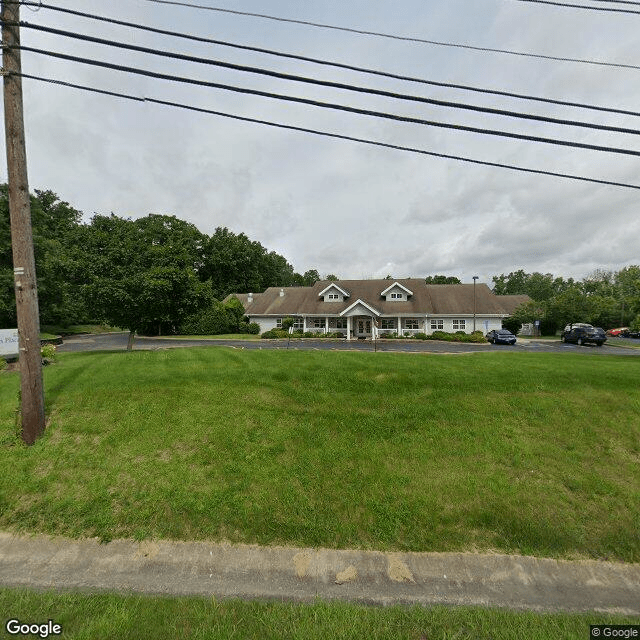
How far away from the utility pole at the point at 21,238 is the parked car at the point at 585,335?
35.7 metres

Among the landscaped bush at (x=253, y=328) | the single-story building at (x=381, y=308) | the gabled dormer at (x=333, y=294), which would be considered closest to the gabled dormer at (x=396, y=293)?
the single-story building at (x=381, y=308)

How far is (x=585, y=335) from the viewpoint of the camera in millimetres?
27344

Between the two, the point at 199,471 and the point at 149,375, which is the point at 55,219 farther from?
the point at 199,471

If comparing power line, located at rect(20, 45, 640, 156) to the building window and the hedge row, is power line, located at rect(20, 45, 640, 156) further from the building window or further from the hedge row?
the building window

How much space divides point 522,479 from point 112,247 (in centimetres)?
1583

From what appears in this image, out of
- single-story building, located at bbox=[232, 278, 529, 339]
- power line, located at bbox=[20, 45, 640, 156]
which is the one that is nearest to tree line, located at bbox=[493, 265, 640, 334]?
single-story building, located at bbox=[232, 278, 529, 339]

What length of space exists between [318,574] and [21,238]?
7368 millimetres

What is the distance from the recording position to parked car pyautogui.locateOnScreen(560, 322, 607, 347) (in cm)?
2674

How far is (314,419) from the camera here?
6730 millimetres

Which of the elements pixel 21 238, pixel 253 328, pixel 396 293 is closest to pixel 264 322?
pixel 253 328

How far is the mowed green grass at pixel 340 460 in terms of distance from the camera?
4477 mm

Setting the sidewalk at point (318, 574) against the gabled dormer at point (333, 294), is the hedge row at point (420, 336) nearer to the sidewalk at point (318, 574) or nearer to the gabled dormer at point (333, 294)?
the gabled dormer at point (333, 294)

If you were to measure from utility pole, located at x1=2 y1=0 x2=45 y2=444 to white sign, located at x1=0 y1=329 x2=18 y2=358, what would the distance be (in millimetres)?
12612

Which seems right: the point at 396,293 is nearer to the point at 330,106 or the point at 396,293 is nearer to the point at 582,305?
the point at 582,305
